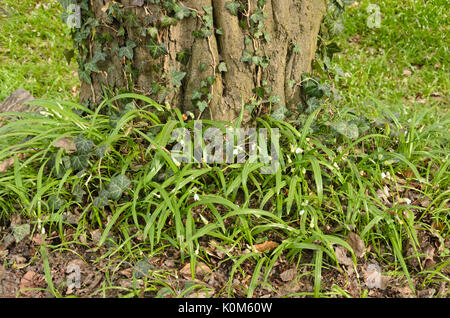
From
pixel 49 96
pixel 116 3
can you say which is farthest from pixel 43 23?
pixel 116 3

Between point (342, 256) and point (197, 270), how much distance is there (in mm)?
858

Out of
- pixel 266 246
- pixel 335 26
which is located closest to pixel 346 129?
pixel 335 26

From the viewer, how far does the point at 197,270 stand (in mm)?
2547

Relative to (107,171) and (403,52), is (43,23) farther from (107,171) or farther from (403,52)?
(403,52)

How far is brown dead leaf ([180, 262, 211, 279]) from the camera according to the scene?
251 cm

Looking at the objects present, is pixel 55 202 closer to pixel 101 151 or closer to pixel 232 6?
pixel 101 151

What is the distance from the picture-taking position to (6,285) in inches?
96.8

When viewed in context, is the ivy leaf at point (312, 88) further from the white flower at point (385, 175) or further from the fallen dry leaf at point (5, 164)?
the fallen dry leaf at point (5, 164)

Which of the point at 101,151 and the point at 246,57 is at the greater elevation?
the point at 246,57

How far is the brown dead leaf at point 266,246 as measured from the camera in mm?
2633

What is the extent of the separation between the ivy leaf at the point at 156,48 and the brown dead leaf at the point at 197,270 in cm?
133

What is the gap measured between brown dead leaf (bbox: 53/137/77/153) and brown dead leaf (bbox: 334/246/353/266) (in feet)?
5.76

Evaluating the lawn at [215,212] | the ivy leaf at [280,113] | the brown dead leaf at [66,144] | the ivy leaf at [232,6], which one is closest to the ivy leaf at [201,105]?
the lawn at [215,212]
